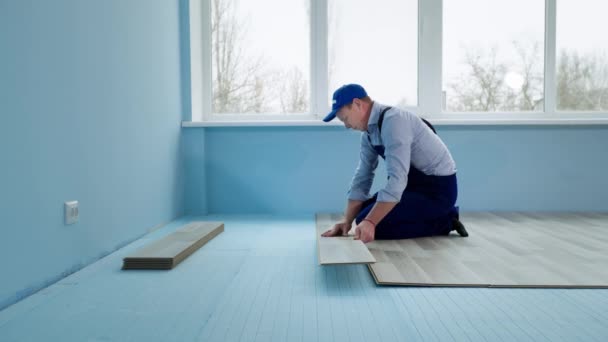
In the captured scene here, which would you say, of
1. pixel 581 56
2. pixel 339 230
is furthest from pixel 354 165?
pixel 581 56

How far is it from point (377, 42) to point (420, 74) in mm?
459

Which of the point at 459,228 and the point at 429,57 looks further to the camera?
the point at 429,57

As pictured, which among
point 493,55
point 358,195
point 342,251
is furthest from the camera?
point 493,55

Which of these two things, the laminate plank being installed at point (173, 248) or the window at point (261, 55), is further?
the window at point (261, 55)

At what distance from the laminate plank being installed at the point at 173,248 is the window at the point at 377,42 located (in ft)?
5.96

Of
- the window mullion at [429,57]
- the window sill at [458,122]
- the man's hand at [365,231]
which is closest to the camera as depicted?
the man's hand at [365,231]

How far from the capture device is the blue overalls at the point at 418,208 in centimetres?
286

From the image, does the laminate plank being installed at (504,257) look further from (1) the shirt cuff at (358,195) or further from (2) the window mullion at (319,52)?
(2) the window mullion at (319,52)

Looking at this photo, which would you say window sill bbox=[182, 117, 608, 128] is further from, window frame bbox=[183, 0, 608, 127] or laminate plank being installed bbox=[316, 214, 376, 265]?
laminate plank being installed bbox=[316, 214, 376, 265]

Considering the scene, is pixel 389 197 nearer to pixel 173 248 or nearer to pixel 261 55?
pixel 173 248

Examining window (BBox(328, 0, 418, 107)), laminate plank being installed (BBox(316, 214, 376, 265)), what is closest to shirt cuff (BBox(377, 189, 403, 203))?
laminate plank being installed (BBox(316, 214, 376, 265))

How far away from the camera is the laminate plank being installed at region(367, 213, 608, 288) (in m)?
1.94

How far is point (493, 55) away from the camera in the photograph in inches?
168

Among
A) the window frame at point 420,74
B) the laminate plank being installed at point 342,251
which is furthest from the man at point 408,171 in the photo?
the window frame at point 420,74
